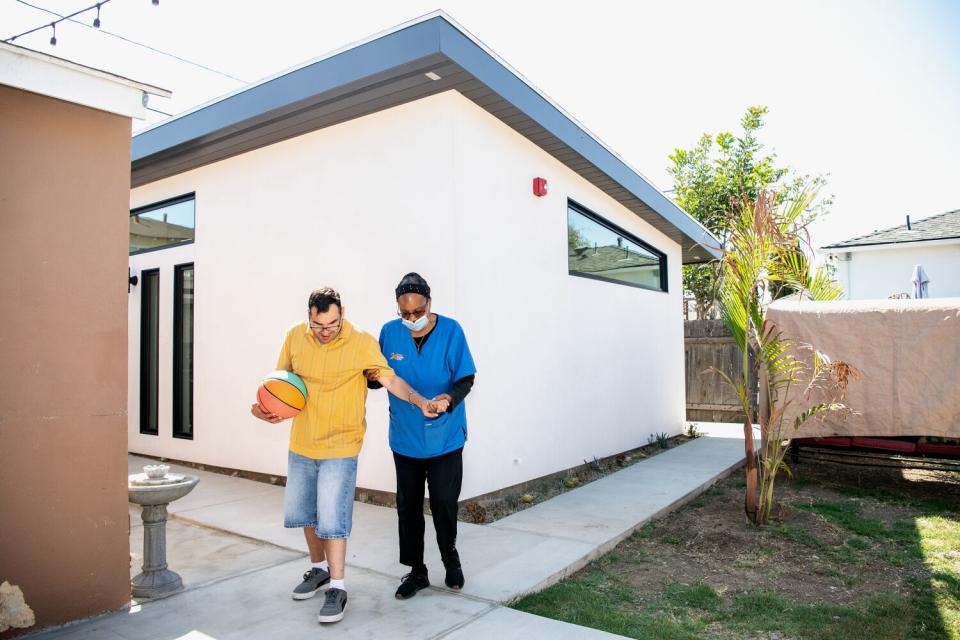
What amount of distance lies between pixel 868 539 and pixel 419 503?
143 inches

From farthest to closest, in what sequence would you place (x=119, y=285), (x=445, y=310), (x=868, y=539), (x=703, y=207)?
(x=703, y=207) < (x=445, y=310) < (x=868, y=539) < (x=119, y=285)

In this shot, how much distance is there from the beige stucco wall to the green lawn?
7.39ft

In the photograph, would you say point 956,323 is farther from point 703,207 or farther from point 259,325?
point 703,207

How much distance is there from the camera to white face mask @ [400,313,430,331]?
352 centimetres

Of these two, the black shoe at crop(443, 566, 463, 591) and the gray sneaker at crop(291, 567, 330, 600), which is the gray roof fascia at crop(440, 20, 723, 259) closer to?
the black shoe at crop(443, 566, 463, 591)

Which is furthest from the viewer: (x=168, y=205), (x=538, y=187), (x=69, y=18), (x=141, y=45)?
(x=141, y=45)

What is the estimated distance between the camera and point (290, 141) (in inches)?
247

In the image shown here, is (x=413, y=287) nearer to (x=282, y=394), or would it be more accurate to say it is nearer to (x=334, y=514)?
(x=282, y=394)

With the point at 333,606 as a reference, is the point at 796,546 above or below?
below

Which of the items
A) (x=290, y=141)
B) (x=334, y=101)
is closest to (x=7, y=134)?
(x=334, y=101)

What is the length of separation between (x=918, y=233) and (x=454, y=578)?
1742cm

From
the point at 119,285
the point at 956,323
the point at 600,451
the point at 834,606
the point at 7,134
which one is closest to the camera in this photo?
the point at 7,134

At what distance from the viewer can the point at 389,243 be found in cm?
554

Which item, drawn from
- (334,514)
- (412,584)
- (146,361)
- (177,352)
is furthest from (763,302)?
(146,361)
